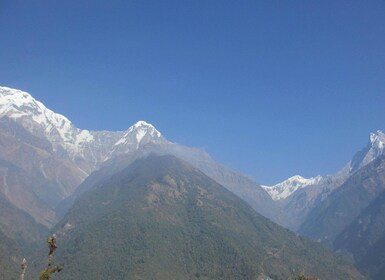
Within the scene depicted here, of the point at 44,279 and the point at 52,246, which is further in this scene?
the point at 44,279

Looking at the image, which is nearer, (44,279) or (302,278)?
(44,279)

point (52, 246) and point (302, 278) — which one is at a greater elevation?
point (302, 278)

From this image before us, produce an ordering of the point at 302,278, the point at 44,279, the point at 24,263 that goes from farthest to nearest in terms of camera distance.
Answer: the point at 302,278
the point at 44,279
the point at 24,263

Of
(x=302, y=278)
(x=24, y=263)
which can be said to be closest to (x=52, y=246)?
(x=24, y=263)

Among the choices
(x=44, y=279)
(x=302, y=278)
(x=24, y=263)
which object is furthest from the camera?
(x=302, y=278)

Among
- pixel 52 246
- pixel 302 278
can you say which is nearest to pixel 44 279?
pixel 52 246

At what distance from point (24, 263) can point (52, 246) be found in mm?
2220

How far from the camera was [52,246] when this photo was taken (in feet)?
120

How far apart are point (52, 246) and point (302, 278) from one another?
3163 centimetres

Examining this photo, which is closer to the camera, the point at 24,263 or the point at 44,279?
the point at 24,263

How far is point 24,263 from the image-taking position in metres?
35.3

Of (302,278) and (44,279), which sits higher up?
(302,278)

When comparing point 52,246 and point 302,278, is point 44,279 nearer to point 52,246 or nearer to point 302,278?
point 52,246

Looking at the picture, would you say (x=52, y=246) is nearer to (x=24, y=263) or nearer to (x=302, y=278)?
(x=24, y=263)
